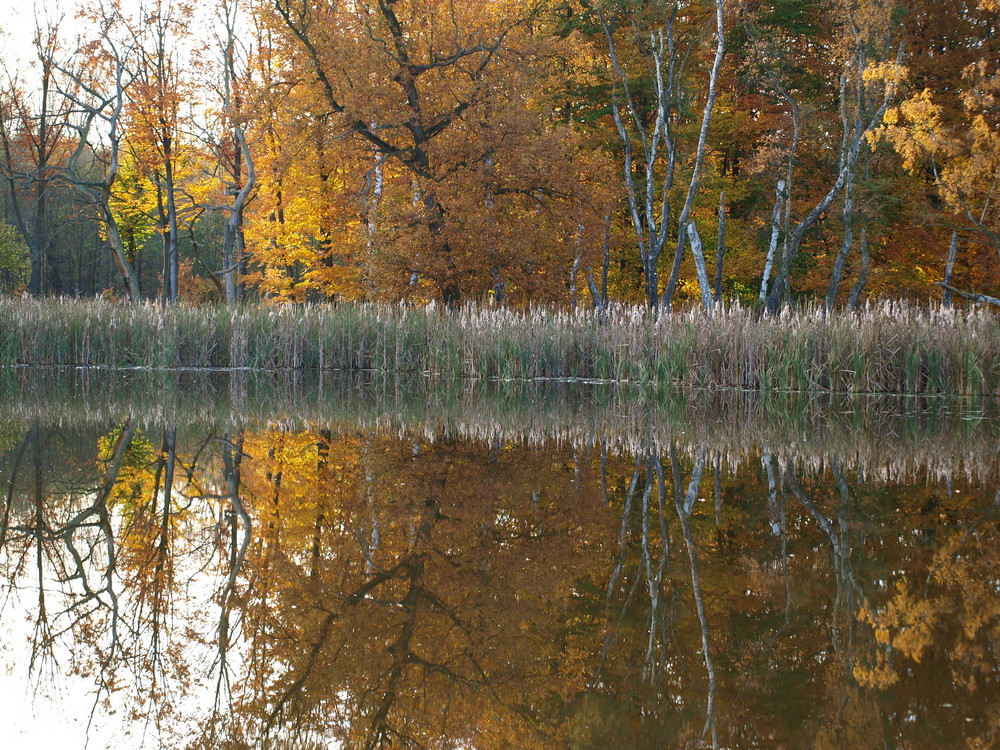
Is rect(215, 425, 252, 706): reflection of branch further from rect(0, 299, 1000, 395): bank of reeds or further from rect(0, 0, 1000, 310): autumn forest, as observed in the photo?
rect(0, 0, 1000, 310): autumn forest

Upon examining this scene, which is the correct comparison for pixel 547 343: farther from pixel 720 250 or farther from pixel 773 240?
pixel 773 240

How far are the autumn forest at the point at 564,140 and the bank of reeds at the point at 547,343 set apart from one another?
2.82 meters

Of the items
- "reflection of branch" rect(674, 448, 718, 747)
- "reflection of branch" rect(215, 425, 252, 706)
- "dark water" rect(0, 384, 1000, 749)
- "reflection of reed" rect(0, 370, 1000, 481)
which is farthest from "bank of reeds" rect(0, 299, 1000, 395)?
"reflection of branch" rect(215, 425, 252, 706)

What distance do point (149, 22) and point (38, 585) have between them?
20846 millimetres

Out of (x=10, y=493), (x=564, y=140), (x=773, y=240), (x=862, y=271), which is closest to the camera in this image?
(x=10, y=493)

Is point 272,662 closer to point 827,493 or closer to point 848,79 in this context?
point 827,493

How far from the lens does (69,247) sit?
38500 mm

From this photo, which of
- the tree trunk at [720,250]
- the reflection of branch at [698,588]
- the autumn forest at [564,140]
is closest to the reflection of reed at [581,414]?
the reflection of branch at [698,588]

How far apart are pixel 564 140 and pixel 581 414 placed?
29.1 feet

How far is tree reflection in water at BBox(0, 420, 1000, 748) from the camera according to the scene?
179 cm

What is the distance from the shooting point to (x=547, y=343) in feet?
35.4

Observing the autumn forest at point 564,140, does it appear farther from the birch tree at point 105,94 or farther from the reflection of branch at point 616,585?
the reflection of branch at point 616,585

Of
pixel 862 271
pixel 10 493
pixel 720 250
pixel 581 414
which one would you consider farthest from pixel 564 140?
pixel 10 493

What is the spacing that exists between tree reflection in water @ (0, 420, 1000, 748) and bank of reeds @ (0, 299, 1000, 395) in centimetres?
510
